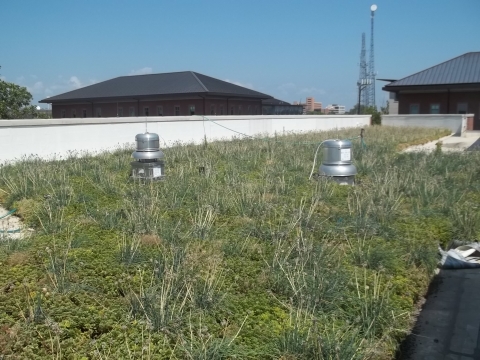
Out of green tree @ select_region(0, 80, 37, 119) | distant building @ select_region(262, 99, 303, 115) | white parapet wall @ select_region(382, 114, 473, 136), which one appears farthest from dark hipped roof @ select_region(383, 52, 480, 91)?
green tree @ select_region(0, 80, 37, 119)

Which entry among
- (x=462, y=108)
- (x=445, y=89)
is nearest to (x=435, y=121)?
(x=445, y=89)

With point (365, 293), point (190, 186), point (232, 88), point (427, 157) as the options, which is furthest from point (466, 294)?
point (232, 88)

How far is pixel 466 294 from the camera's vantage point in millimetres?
4660

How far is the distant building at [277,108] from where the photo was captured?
53.6 metres

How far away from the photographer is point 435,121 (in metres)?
28.9

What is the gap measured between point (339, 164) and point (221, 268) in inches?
188

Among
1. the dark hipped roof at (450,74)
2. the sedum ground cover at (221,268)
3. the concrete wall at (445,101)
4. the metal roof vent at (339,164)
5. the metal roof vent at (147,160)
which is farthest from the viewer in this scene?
the concrete wall at (445,101)

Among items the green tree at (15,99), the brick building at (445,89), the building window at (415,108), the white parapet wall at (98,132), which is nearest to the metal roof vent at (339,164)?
the white parapet wall at (98,132)

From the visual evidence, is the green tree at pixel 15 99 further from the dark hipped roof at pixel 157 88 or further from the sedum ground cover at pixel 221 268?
the sedum ground cover at pixel 221 268

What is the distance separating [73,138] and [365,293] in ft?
42.2

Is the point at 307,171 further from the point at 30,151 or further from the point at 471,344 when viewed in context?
the point at 30,151

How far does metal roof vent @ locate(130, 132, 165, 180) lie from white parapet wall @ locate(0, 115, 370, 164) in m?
5.68

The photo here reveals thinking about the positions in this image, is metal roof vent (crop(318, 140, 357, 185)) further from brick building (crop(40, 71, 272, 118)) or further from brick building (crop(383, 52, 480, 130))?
brick building (crop(40, 71, 272, 118))

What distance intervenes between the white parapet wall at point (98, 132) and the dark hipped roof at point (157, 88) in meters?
15.1
